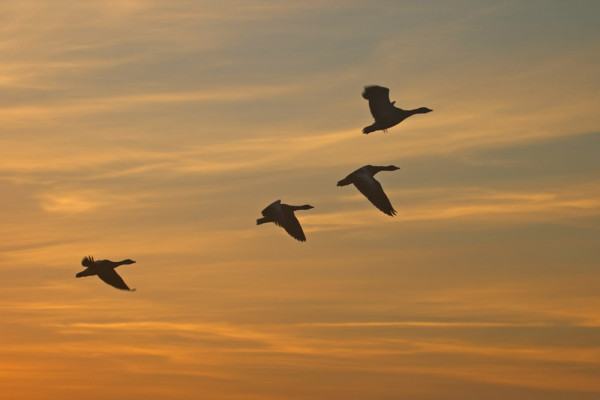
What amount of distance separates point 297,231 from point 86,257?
41.8ft

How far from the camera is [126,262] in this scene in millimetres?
71750

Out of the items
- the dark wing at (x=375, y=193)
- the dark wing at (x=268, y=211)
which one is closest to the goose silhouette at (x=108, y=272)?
the dark wing at (x=268, y=211)

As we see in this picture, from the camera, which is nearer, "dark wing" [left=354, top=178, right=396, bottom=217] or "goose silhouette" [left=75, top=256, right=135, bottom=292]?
"dark wing" [left=354, top=178, right=396, bottom=217]

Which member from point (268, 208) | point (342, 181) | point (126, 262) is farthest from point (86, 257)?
point (342, 181)

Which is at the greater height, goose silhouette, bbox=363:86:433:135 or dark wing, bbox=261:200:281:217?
goose silhouette, bbox=363:86:433:135

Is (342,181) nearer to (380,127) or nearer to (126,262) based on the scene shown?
(380,127)

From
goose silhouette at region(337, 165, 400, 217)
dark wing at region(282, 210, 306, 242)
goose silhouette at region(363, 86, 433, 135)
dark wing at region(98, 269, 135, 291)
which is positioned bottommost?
dark wing at region(98, 269, 135, 291)

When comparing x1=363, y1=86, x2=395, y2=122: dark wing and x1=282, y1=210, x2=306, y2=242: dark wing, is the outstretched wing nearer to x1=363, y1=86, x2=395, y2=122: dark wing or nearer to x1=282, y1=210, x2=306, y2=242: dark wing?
x1=282, y1=210, x2=306, y2=242: dark wing

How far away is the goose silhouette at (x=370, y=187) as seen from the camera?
61.6 m

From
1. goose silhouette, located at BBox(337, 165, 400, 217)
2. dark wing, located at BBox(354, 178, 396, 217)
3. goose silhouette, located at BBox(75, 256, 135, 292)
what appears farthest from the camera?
goose silhouette, located at BBox(75, 256, 135, 292)

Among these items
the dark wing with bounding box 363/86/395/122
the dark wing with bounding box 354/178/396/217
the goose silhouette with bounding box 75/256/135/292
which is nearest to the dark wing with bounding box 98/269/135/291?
the goose silhouette with bounding box 75/256/135/292

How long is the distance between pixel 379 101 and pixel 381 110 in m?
0.62

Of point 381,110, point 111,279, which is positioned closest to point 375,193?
point 381,110

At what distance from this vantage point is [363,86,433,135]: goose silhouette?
62.5 metres
